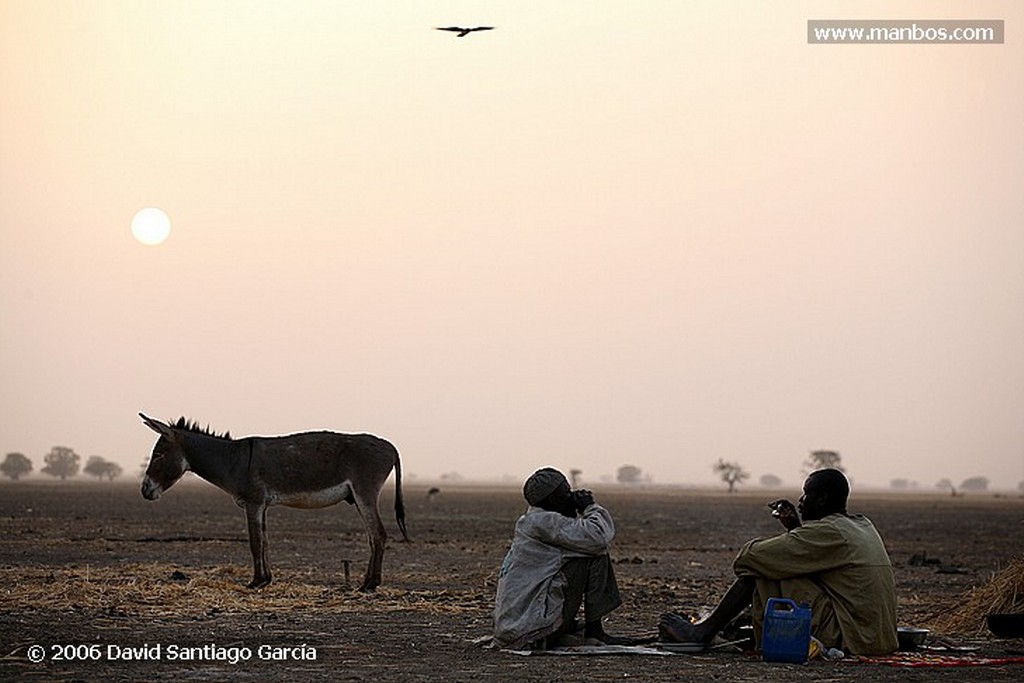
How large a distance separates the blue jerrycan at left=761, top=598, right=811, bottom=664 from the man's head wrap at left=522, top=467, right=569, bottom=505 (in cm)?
184

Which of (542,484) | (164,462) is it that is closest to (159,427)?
(164,462)

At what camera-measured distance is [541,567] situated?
11141 millimetres


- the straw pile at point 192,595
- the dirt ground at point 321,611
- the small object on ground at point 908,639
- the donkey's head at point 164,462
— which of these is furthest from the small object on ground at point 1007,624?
the donkey's head at point 164,462

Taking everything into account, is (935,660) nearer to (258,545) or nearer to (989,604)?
(989,604)

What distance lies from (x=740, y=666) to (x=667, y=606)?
18.8ft

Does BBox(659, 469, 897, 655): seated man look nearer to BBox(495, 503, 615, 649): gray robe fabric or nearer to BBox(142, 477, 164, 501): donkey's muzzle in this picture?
BBox(495, 503, 615, 649): gray robe fabric

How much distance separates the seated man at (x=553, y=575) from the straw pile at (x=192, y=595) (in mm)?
3918

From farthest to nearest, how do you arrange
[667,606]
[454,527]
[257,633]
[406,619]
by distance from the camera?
[454,527]
[667,606]
[406,619]
[257,633]

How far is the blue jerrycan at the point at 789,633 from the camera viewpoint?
1045 centimetres

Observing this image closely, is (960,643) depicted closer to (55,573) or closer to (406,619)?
(406,619)

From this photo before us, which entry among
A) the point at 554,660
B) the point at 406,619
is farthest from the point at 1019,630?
the point at 406,619

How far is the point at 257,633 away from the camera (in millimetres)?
12484

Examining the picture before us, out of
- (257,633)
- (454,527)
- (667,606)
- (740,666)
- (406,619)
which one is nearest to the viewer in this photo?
(740,666)

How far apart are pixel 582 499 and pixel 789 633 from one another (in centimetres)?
188
